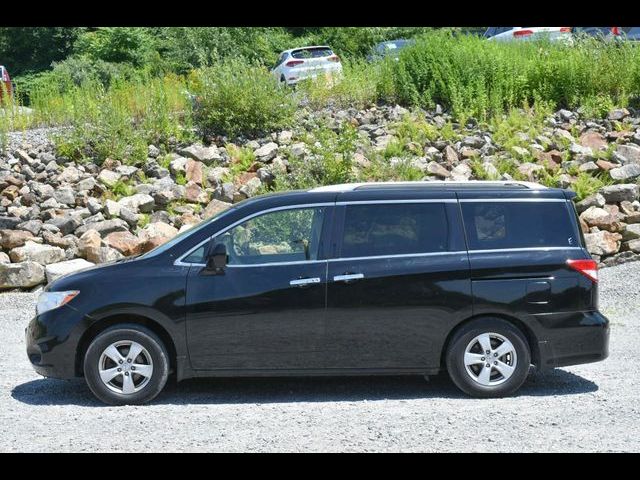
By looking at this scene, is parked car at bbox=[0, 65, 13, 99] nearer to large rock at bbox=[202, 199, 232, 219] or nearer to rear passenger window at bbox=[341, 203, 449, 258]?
large rock at bbox=[202, 199, 232, 219]

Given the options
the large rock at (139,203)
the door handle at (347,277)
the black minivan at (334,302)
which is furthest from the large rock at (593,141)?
the door handle at (347,277)

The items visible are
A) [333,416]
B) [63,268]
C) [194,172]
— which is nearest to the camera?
[333,416]

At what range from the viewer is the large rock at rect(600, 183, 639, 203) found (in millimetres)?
14367

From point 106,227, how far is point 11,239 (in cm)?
136

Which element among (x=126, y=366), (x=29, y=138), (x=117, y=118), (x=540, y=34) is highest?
(x=540, y=34)

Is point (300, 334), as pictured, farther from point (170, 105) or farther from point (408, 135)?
point (170, 105)

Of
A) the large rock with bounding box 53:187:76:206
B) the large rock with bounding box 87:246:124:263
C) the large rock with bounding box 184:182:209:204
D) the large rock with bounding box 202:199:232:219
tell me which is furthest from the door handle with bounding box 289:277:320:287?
the large rock with bounding box 53:187:76:206

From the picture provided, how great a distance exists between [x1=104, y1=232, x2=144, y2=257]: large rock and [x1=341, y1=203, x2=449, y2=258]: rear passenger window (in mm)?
5967

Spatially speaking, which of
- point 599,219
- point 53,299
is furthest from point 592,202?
point 53,299

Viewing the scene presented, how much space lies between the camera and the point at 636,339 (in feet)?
33.7

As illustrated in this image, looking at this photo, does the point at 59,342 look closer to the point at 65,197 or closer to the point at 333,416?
the point at 333,416

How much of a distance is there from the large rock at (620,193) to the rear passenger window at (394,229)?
7315 millimetres

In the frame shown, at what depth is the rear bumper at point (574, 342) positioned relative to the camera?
7836mm

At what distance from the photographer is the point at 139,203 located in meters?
Result: 14.4
